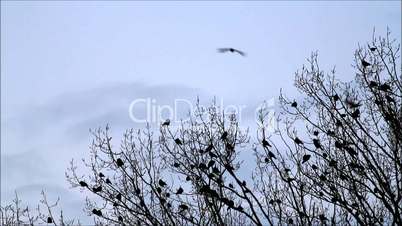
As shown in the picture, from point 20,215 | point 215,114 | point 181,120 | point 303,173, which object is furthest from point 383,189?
point 20,215

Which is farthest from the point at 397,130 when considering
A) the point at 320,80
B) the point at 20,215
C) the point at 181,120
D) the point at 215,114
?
the point at 20,215

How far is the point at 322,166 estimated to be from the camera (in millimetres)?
11789

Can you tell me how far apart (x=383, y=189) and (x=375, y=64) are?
3.08 metres

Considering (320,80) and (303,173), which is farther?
(320,80)

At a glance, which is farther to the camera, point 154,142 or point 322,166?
point 154,142

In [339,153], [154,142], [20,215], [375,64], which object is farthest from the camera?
[20,215]

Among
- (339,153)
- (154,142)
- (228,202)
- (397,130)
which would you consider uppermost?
(154,142)

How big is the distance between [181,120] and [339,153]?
424 cm

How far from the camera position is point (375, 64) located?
424 inches

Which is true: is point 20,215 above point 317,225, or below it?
above

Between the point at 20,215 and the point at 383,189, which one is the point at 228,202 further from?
the point at 20,215

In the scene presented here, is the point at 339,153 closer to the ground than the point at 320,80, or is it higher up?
closer to the ground

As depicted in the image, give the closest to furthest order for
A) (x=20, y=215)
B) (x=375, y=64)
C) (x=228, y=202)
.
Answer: (x=228, y=202) → (x=375, y=64) → (x=20, y=215)

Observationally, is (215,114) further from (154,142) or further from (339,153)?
(339,153)
